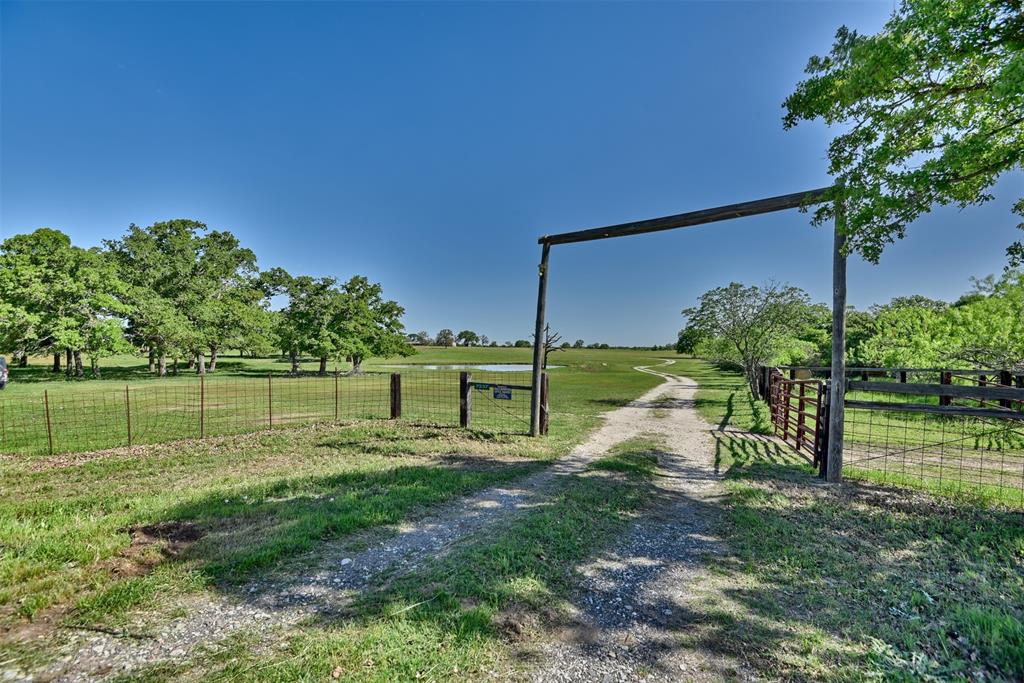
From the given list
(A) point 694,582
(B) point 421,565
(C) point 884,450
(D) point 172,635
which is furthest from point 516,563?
(C) point 884,450

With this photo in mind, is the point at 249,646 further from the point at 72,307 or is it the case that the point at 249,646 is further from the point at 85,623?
the point at 72,307

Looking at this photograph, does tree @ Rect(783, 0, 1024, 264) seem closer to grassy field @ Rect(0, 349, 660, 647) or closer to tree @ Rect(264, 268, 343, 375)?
grassy field @ Rect(0, 349, 660, 647)

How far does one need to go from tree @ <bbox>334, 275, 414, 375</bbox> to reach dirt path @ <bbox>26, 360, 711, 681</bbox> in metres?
33.4

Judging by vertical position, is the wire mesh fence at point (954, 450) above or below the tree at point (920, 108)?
below

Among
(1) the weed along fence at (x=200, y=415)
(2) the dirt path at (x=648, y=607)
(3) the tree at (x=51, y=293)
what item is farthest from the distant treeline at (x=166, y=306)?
(2) the dirt path at (x=648, y=607)

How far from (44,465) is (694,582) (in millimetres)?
10256

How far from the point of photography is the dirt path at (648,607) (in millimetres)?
2570

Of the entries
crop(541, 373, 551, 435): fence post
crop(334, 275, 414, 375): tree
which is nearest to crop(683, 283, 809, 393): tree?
crop(541, 373, 551, 435): fence post

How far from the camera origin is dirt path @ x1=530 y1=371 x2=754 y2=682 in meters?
2.57

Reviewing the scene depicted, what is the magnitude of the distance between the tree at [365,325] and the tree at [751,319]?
90.0ft

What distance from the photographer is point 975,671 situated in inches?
100

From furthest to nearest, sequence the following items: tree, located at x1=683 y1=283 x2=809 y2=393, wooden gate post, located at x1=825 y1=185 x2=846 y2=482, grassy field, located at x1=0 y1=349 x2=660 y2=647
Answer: tree, located at x1=683 y1=283 x2=809 y2=393, wooden gate post, located at x1=825 y1=185 x2=846 y2=482, grassy field, located at x1=0 y1=349 x2=660 y2=647

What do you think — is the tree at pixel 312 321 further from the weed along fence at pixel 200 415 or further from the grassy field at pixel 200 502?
the grassy field at pixel 200 502

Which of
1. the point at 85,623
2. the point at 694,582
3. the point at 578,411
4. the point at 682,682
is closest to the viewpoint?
the point at 682,682
